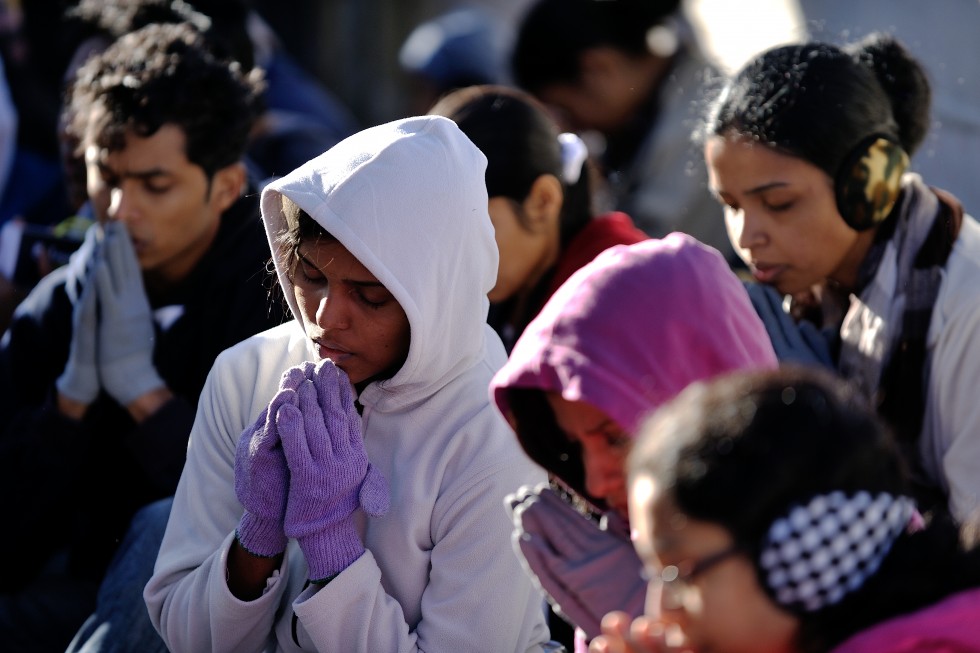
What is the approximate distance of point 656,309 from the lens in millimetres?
1505

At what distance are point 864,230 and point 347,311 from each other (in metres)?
1.16

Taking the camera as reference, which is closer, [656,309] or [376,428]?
[656,309]

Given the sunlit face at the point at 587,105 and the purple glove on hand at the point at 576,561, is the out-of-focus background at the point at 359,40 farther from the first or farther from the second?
the purple glove on hand at the point at 576,561

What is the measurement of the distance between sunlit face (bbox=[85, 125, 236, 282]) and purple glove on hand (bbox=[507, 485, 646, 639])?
155 centimetres

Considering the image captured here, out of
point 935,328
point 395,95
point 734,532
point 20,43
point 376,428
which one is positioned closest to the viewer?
point 734,532

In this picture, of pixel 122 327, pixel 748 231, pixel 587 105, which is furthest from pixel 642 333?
pixel 587 105

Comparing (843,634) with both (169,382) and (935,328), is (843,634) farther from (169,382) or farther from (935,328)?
(169,382)

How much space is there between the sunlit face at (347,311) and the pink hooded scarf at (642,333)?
37cm

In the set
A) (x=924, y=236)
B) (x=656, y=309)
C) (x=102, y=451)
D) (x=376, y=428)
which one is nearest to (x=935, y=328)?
(x=924, y=236)

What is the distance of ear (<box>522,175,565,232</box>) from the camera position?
2.84 m

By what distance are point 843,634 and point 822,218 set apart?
4.13 ft

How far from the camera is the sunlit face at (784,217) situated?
91.9 inches

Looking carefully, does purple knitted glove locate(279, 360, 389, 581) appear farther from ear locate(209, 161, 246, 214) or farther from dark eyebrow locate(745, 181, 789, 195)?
ear locate(209, 161, 246, 214)

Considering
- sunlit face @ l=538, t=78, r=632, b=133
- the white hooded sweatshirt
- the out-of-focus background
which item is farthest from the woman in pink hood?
the out-of-focus background
